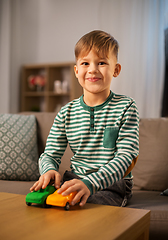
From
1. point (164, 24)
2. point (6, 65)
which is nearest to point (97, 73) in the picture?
point (164, 24)

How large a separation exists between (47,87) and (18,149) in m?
2.75

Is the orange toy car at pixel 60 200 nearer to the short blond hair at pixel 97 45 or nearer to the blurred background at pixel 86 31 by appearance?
the short blond hair at pixel 97 45

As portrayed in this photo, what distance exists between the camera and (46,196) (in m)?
0.76

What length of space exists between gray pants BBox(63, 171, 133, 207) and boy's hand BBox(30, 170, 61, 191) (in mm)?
140

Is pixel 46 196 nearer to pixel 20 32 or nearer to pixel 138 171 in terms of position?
pixel 138 171

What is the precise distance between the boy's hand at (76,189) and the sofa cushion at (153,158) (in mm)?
768

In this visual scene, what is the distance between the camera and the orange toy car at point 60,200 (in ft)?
2.38

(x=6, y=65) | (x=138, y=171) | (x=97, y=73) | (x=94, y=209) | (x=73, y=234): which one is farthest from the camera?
(x=6, y=65)

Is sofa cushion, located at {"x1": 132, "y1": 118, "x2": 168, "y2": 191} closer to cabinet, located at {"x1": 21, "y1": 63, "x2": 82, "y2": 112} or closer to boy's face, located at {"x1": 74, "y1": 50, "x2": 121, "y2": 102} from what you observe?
boy's face, located at {"x1": 74, "y1": 50, "x2": 121, "y2": 102}

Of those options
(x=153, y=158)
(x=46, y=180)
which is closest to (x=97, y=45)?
(x=46, y=180)

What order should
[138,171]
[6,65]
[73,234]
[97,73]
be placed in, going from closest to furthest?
[73,234]
[97,73]
[138,171]
[6,65]

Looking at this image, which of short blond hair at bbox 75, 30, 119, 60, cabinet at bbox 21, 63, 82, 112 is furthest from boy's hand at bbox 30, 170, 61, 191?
cabinet at bbox 21, 63, 82, 112

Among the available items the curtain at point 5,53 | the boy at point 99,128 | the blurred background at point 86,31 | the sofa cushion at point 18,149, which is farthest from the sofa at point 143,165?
the curtain at point 5,53

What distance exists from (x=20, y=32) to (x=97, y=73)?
399 cm
